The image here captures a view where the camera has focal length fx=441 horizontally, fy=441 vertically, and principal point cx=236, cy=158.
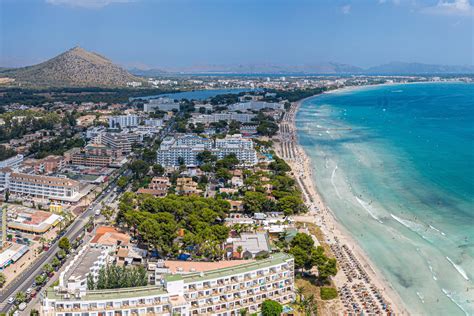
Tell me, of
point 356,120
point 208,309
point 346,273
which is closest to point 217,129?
point 356,120

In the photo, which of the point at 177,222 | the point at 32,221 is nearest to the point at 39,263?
the point at 32,221

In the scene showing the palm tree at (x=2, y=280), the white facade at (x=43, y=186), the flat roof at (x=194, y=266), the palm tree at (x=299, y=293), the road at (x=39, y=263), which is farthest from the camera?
the white facade at (x=43, y=186)

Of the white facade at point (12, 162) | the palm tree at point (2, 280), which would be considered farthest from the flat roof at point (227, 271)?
the white facade at point (12, 162)

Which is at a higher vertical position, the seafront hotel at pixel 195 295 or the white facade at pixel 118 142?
the white facade at pixel 118 142

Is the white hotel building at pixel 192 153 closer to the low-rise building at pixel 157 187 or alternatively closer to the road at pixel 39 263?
the low-rise building at pixel 157 187

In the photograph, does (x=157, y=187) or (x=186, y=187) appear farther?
(x=157, y=187)

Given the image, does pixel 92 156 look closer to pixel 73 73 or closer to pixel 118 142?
pixel 118 142
